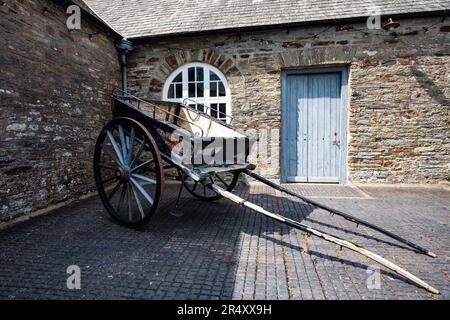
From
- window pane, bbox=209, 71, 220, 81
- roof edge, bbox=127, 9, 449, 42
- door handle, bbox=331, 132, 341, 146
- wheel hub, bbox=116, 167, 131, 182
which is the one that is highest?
roof edge, bbox=127, 9, 449, 42

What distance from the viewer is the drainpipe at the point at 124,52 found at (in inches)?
259

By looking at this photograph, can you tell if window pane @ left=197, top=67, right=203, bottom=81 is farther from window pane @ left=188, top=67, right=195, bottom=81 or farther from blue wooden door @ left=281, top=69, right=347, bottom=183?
blue wooden door @ left=281, top=69, right=347, bottom=183

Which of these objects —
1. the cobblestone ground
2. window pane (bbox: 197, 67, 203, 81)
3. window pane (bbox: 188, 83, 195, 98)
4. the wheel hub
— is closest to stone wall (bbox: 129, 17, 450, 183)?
window pane (bbox: 197, 67, 203, 81)

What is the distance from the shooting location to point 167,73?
6844mm

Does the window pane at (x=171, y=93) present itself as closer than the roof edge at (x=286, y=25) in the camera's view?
No

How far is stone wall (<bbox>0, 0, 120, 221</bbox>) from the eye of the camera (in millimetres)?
3727

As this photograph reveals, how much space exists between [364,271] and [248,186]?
4.00 m

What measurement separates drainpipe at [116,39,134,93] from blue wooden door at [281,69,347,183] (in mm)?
3882

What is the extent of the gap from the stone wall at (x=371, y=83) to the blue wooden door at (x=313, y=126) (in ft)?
0.81

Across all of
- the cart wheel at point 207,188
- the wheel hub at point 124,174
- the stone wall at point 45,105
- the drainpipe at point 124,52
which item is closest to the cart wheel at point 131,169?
→ the wheel hub at point 124,174

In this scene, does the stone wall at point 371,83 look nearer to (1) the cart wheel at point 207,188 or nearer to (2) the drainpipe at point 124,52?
(1) the cart wheel at point 207,188

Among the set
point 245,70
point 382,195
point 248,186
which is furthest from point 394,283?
point 245,70

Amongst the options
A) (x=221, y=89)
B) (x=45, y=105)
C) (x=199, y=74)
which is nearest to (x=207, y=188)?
(x=221, y=89)

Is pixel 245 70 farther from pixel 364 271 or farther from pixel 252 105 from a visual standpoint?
pixel 364 271
